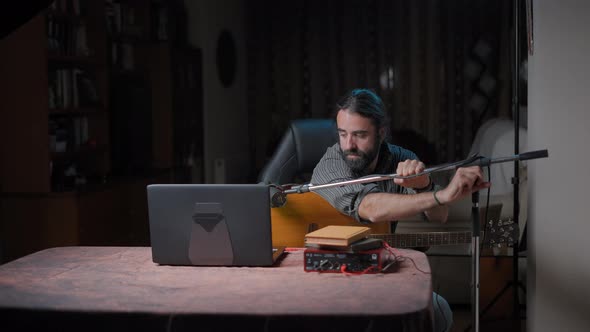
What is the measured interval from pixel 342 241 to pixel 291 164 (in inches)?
58.3

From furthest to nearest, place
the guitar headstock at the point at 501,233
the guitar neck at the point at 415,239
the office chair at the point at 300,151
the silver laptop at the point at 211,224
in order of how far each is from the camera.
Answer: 1. the office chair at the point at 300,151
2. the guitar neck at the point at 415,239
3. the guitar headstock at the point at 501,233
4. the silver laptop at the point at 211,224

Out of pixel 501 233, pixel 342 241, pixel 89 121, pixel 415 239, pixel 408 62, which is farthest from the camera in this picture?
pixel 408 62

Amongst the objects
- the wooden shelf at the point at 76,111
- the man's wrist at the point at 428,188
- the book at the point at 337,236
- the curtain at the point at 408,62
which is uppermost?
the curtain at the point at 408,62

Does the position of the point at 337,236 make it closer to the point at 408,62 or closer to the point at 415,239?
the point at 415,239

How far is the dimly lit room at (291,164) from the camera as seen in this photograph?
177 cm

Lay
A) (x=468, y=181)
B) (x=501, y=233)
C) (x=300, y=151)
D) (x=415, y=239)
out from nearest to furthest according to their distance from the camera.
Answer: (x=468, y=181), (x=501, y=233), (x=415, y=239), (x=300, y=151)

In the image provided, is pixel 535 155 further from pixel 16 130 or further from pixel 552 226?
pixel 16 130

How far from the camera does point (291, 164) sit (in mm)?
3295

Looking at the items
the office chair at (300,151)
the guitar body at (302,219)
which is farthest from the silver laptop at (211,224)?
the office chair at (300,151)

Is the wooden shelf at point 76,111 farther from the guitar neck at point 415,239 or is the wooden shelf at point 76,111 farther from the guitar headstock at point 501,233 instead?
the guitar headstock at point 501,233

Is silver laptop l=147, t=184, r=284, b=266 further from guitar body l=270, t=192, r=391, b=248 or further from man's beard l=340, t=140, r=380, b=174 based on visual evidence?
man's beard l=340, t=140, r=380, b=174

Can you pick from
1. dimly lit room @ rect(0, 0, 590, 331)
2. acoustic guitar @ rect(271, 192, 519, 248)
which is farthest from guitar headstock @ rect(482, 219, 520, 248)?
acoustic guitar @ rect(271, 192, 519, 248)

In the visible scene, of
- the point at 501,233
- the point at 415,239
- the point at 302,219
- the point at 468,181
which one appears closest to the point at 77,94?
the point at 302,219

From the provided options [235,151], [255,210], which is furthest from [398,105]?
[255,210]
